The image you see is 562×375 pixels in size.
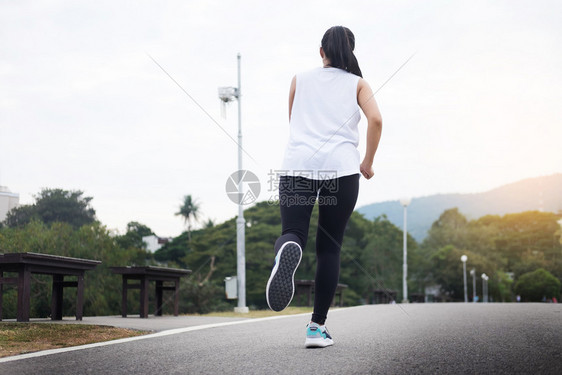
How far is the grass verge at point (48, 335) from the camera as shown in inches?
142

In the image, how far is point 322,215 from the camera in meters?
3.34

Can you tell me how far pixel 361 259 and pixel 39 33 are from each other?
4642 cm

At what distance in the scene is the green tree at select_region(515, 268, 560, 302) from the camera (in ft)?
212

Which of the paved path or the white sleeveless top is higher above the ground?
the white sleeveless top

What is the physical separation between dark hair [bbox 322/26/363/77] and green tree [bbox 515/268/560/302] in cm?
6923

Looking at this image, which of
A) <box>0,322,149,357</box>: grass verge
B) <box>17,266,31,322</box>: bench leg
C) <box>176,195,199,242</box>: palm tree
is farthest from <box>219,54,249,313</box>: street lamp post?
<box>176,195,199,242</box>: palm tree

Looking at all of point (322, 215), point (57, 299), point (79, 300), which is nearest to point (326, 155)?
point (322, 215)

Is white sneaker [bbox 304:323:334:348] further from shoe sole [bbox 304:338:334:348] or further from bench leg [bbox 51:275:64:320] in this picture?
bench leg [bbox 51:275:64:320]

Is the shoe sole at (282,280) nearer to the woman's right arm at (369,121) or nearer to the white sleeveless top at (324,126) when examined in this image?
the white sleeveless top at (324,126)

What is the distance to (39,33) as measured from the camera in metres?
9.72

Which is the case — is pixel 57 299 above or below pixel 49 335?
above

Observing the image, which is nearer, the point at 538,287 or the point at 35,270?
the point at 35,270

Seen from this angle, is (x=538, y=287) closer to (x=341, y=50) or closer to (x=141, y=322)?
A: (x=141, y=322)

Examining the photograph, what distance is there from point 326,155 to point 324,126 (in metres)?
0.22
